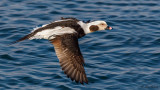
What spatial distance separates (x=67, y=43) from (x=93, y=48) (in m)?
2.50

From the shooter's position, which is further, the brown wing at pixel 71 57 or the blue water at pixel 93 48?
the blue water at pixel 93 48

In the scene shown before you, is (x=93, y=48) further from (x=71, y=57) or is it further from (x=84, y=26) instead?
(x=71, y=57)

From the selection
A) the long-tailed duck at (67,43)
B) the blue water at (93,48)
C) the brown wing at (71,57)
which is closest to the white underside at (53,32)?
the long-tailed duck at (67,43)

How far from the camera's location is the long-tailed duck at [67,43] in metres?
6.38

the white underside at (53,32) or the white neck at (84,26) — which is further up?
the white neck at (84,26)

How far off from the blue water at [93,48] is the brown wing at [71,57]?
968 mm

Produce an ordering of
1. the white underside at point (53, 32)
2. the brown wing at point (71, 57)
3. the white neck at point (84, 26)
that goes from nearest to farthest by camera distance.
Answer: the brown wing at point (71, 57), the white underside at point (53, 32), the white neck at point (84, 26)

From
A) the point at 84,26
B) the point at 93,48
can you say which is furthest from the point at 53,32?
the point at 93,48

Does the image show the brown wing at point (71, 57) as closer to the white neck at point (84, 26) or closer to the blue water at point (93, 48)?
the white neck at point (84, 26)

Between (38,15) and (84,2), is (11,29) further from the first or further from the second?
(84,2)

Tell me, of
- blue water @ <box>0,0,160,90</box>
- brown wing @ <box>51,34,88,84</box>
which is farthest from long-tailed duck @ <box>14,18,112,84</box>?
blue water @ <box>0,0,160,90</box>

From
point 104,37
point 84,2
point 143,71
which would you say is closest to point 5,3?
point 84,2

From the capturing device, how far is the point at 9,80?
24.6 feet

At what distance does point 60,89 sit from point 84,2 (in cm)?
524
